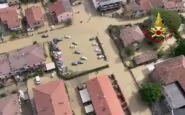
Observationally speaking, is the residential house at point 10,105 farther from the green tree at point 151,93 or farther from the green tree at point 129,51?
the green tree at point 129,51

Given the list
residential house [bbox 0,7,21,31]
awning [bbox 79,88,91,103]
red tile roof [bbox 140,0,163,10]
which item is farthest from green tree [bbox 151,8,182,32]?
residential house [bbox 0,7,21,31]

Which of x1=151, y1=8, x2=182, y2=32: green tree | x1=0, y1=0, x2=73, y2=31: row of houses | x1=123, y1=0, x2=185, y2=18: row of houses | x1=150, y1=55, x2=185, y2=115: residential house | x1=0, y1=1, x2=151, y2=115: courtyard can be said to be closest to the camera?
x1=150, y1=55, x2=185, y2=115: residential house

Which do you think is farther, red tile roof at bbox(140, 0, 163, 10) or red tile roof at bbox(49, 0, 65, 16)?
red tile roof at bbox(140, 0, 163, 10)

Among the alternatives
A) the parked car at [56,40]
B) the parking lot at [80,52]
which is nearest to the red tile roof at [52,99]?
the parking lot at [80,52]

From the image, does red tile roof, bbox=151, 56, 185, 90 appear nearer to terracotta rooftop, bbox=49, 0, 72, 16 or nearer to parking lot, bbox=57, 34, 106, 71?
parking lot, bbox=57, 34, 106, 71

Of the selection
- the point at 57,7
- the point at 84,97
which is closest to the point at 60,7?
the point at 57,7

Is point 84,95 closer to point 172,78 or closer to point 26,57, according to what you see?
point 26,57
